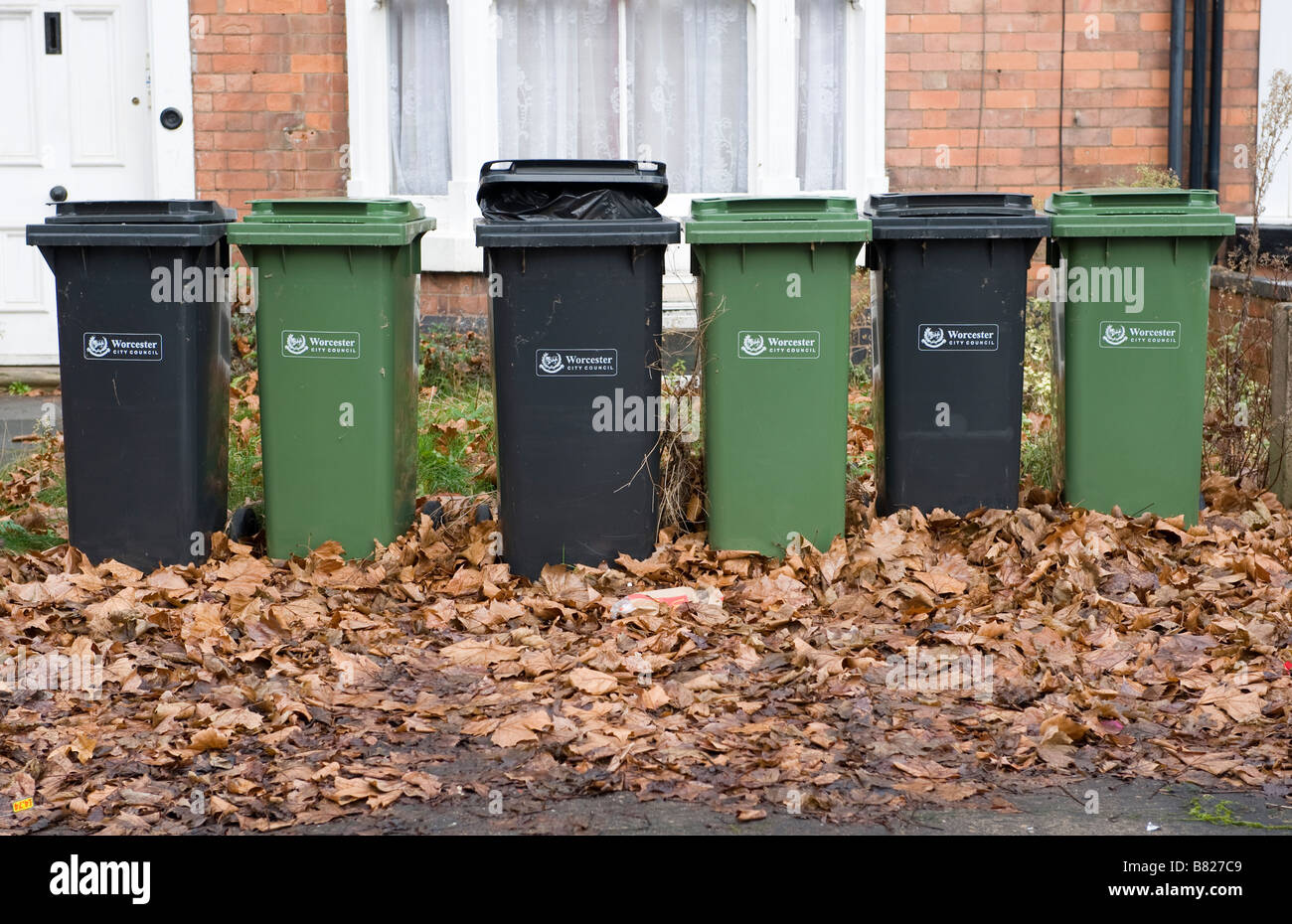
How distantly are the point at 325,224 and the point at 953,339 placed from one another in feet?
7.82

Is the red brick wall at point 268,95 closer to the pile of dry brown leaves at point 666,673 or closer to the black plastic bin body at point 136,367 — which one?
the black plastic bin body at point 136,367

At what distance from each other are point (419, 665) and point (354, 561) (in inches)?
40.7

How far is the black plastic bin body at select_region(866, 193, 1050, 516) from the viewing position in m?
5.45

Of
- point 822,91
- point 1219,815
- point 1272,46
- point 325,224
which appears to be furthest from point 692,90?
point 1219,815

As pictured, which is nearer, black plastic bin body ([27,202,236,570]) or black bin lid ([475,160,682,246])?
black bin lid ([475,160,682,246])

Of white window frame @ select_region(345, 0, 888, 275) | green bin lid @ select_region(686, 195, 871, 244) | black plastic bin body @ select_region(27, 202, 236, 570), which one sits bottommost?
black plastic bin body @ select_region(27, 202, 236, 570)

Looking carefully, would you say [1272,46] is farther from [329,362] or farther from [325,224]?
[329,362]

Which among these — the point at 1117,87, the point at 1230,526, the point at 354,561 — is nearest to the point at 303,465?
the point at 354,561

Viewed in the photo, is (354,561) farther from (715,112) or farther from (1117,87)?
(1117,87)

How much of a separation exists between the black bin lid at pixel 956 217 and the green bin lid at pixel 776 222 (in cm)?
20

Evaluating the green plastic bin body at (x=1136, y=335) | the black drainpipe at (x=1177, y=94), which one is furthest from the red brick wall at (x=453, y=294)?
the black drainpipe at (x=1177, y=94)

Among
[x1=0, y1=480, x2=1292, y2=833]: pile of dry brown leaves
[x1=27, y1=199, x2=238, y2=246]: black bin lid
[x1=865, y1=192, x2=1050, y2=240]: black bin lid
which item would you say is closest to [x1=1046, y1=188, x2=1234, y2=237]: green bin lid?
[x1=865, y1=192, x2=1050, y2=240]: black bin lid

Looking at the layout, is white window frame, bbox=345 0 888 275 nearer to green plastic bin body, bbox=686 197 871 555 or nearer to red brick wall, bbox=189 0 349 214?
red brick wall, bbox=189 0 349 214

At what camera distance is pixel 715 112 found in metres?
9.13
